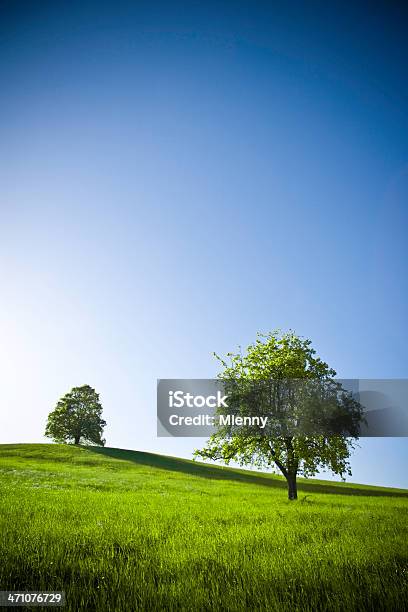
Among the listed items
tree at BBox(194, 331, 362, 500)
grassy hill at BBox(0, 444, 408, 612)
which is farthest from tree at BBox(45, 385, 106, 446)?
grassy hill at BBox(0, 444, 408, 612)

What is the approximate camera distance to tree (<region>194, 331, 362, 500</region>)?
79.5 ft

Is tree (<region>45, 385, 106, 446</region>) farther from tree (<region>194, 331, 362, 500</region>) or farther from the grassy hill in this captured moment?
the grassy hill

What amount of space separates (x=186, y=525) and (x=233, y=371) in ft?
60.6

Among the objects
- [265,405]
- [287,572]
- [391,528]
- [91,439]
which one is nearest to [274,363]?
[265,405]

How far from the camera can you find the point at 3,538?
7.64m

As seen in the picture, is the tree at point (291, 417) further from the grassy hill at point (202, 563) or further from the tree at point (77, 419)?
the tree at point (77, 419)

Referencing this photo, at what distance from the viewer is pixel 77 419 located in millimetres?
71938

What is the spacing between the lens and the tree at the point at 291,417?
24234 millimetres

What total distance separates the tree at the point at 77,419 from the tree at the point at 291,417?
5275cm

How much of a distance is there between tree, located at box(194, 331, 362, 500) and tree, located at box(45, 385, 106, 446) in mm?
52747

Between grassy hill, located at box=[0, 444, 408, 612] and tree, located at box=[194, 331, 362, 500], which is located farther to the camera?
tree, located at box=[194, 331, 362, 500]

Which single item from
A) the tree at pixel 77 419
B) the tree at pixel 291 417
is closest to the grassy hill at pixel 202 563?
the tree at pixel 291 417

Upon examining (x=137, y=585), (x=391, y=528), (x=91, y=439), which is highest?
(x=137, y=585)

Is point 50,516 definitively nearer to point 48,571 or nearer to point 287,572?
point 48,571
